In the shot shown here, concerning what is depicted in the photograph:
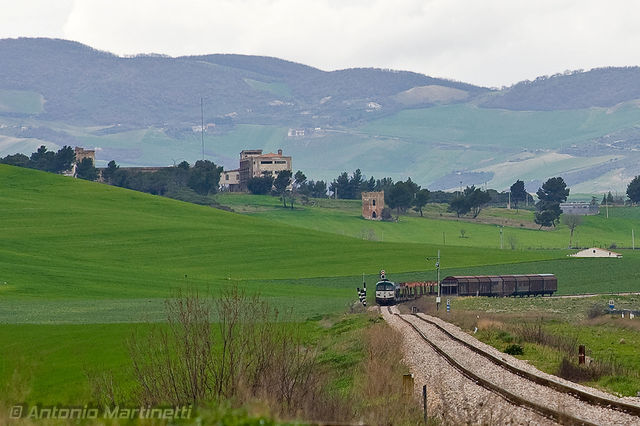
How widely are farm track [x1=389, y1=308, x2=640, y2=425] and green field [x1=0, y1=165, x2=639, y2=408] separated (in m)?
13.3

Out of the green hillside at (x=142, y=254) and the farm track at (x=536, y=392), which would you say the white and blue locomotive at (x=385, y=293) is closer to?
the green hillside at (x=142, y=254)

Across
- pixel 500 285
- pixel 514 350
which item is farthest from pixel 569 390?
pixel 500 285

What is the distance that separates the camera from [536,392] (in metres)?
32.6

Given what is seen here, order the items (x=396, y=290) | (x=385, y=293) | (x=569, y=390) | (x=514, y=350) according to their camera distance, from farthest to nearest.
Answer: (x=396, y=290) < (x=385, y=293) < (x=514, y=350) < (x=569, y=390)

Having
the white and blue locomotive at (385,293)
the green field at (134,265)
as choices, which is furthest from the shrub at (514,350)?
the white and blue locomotive at (385,293)

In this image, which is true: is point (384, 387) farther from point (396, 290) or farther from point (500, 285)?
point (500, 285)

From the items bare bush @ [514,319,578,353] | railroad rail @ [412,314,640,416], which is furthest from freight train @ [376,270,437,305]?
railroad rail @ [412,314,640,416]

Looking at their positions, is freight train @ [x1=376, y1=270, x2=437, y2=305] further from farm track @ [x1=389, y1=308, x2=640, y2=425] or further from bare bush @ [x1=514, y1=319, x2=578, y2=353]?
farm track @ [x1=389, y1=308, x2=640, y2=425]

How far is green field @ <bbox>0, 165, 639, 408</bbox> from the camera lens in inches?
2333

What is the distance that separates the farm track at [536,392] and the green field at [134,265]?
13338 mm

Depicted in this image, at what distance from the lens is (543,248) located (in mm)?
199375

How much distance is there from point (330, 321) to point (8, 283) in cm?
3327

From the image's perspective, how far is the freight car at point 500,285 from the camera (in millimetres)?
111375

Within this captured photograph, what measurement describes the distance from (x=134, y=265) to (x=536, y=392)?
98390 millimetres
